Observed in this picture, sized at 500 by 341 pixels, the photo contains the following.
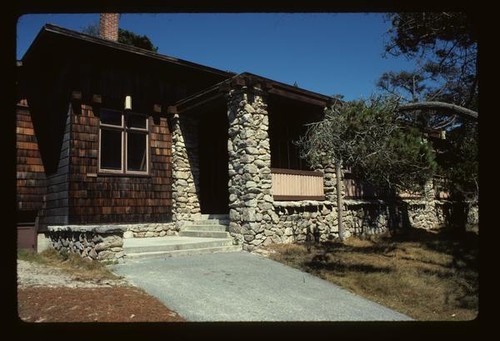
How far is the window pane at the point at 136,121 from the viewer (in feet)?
40.6

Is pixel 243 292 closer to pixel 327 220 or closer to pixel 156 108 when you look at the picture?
pixel 327 220

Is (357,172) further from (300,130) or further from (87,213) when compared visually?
(87,213)

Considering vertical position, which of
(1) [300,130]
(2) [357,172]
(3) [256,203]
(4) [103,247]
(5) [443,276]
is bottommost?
(5) [443,276]

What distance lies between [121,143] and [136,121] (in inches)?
35.5

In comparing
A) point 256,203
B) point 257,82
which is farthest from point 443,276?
point 257,82

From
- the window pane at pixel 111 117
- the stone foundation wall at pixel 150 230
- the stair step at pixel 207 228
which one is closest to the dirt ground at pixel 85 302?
the stone foundation wall at pixel 150 230

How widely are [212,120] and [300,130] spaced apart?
10.8 ft

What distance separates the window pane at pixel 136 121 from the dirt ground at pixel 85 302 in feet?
19.9

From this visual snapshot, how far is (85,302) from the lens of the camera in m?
5.51

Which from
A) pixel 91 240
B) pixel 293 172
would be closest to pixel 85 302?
pixel 91 240
